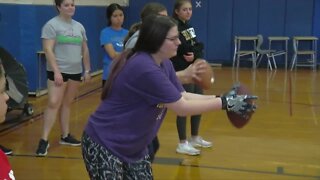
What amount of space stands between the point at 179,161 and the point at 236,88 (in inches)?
88.7

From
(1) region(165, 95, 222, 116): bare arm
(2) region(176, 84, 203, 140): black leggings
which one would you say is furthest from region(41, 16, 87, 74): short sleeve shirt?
(1) region(165, 95, 222, 116): bare arm

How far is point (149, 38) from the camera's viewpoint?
2354 millimetres

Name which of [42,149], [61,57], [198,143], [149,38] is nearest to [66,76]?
[61,57]

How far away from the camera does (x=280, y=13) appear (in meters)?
13.4

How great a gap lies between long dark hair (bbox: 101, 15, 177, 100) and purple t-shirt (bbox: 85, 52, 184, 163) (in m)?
0.03

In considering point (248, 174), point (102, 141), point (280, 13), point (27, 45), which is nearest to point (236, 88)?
point (102, 141)

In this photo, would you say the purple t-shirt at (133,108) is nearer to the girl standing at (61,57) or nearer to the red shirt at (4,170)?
the red shirt at (4,170)

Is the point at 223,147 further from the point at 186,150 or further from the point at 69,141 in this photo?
the point at 69,141

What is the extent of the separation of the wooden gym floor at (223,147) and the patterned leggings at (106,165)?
1.71m

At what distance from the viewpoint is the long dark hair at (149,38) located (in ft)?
7.64

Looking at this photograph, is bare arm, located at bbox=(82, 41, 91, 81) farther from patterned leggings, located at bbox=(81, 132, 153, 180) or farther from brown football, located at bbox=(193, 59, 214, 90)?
patterned leggings, located at bbox=(81, 132, 153, 180)

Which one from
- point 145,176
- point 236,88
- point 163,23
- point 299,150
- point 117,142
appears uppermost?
point 163,23

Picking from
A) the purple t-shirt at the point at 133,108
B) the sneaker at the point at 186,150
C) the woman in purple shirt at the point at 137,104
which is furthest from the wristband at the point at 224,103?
the sneaker at the point at 186,150

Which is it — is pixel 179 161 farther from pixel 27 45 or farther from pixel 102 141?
pixel 27 45
